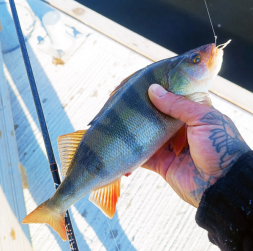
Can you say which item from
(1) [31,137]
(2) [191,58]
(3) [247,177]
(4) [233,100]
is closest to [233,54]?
(4) [233,100]

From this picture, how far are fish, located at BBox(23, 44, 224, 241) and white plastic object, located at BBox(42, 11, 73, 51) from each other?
1.39 m

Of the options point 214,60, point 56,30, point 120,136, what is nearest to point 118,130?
point 120,136

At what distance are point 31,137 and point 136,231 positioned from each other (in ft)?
4.26

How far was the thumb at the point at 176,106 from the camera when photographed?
4.01ft

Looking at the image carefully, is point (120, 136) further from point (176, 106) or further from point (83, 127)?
point (83, 127)

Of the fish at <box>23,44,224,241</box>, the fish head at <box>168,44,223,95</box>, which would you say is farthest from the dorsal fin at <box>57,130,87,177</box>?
the fish head at <box>168,44,223,95</box>

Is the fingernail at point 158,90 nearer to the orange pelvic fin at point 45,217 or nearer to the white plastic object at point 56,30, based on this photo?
the orange pelvic fin at point 45,217

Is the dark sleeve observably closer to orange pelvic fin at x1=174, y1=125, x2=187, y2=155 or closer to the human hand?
the human hand

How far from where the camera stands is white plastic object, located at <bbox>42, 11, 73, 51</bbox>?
2.23 metres

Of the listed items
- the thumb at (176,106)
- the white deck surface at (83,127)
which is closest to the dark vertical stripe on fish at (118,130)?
the thumb at (176,106)

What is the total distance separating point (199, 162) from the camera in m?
1.37

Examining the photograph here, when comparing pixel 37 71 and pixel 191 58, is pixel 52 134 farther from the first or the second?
pixel 191 58

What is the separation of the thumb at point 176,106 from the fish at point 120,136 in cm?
Result: 4

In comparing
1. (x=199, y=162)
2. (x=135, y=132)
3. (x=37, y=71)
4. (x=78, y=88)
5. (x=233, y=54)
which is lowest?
(x=199, y=162)
